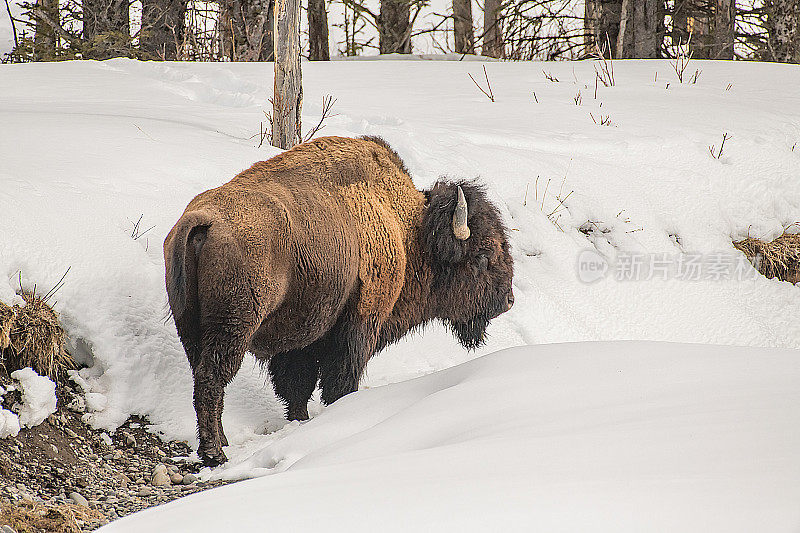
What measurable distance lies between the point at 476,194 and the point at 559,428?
8.73ft

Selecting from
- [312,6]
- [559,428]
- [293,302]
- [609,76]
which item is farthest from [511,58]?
[559,428]

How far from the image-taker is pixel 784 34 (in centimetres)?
1222

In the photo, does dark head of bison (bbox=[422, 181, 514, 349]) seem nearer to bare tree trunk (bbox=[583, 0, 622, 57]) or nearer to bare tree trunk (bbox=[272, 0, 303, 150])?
bare tree trunk (bbox=[272, 0, 303, 150])

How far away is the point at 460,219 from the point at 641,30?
8.91 metres

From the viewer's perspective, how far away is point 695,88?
30.3 ft

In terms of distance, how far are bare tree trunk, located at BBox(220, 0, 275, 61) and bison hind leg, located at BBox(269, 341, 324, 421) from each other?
7.06 m

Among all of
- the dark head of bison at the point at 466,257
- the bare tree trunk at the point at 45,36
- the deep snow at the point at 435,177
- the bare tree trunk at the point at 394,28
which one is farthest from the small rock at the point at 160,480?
the bare tree trunk at the point at 394,28

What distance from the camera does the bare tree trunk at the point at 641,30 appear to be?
11.9 metres

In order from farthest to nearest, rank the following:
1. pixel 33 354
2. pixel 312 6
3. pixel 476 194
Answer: pixel 312 6 < pixel 476 194 < pixel 33 354

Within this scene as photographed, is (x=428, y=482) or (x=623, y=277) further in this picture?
(x=623, y=277)

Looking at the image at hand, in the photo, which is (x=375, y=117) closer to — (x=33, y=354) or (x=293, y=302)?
(x=293, y=302)

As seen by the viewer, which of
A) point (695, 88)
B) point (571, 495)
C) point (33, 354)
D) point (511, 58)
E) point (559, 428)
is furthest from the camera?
point (511, 58)

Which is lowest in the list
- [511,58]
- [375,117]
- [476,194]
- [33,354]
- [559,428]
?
[33,354]

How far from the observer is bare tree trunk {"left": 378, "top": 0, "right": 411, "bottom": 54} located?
1480cm
